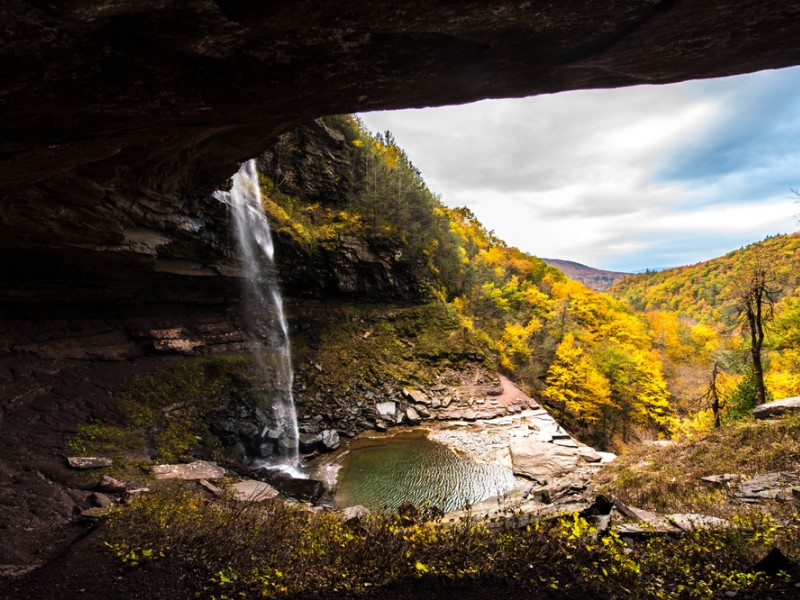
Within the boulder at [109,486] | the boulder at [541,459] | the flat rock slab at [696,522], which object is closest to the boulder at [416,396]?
the boulder at [541,459]

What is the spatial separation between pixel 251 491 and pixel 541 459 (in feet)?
35.8

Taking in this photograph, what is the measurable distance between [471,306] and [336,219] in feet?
49.9

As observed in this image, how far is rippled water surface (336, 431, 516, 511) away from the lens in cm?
1224

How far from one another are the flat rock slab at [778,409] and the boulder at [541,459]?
5.86 m

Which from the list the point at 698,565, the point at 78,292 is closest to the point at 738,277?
the point at 698,565

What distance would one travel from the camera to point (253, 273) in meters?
20.2

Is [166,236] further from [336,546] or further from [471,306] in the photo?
[471,306]

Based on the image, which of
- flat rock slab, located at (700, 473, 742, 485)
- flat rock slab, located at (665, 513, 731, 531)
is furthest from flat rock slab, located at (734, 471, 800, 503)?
flat rock slab, located at (665, 513, 731, 531)

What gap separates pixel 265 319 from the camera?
2217cm

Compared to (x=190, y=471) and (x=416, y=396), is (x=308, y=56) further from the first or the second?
(x=416, y=396)

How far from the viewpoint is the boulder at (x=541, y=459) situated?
44.6 ft

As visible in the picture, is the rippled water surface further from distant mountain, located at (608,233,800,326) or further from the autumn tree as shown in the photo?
distant mountain, located at (608,233,800,326)

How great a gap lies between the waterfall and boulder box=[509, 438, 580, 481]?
923 centimetres

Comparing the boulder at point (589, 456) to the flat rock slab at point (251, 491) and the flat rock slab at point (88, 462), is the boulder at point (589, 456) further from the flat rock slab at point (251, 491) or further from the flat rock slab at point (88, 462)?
the flat rock slab at point (88, 462)
